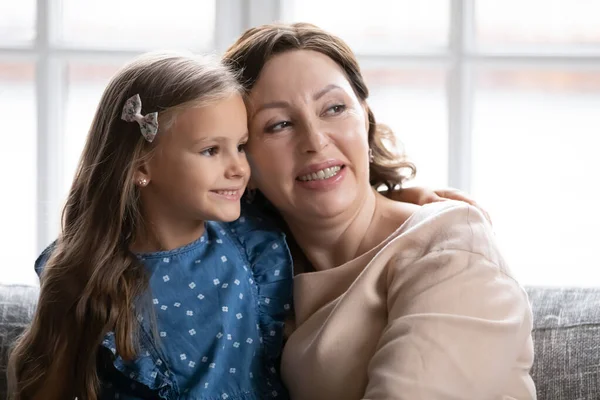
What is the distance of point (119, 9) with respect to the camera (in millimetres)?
3145

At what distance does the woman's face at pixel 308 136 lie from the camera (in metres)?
1.99

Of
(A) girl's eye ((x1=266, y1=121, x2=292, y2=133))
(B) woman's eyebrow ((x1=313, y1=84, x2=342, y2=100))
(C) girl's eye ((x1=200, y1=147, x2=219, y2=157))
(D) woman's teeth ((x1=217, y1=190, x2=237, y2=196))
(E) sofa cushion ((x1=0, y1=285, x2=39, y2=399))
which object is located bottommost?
(E) sofa cushion ((x1=0, y1=285, x2=39, y2=399))

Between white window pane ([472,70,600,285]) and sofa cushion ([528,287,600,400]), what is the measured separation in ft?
2.79

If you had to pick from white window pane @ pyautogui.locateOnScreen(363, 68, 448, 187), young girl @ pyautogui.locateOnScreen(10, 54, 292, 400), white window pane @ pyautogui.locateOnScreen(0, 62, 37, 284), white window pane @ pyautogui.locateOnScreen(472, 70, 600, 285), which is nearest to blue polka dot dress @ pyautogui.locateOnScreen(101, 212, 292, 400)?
young girl @ pyautogui.locateOnScreen(10, 54, 292, 400)

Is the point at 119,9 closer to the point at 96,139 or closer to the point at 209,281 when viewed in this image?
the point at 96,139

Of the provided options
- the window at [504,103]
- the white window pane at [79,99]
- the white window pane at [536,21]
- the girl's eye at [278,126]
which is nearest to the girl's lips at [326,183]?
the girl's eye at [278,126]

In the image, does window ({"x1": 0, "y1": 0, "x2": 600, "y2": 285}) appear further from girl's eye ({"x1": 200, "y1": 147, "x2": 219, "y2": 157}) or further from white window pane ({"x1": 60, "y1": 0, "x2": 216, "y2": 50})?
girl's eye ({"x1": 200, "y1": 147, "x2": 219, "y2": 157})

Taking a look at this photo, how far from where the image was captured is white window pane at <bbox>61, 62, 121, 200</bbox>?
124 inches

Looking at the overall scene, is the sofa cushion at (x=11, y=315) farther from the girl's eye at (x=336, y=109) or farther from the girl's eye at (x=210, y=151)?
the girl's eye at (x=336, y=109)

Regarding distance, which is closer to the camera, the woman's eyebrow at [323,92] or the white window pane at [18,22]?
the woman's eyebrow at [323,92]

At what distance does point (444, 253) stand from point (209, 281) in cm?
55

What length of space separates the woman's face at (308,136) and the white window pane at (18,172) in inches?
55.6

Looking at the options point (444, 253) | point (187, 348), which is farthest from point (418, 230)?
point (187, 348)

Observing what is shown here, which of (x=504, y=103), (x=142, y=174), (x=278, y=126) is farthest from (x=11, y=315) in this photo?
(x=504, y=103)
